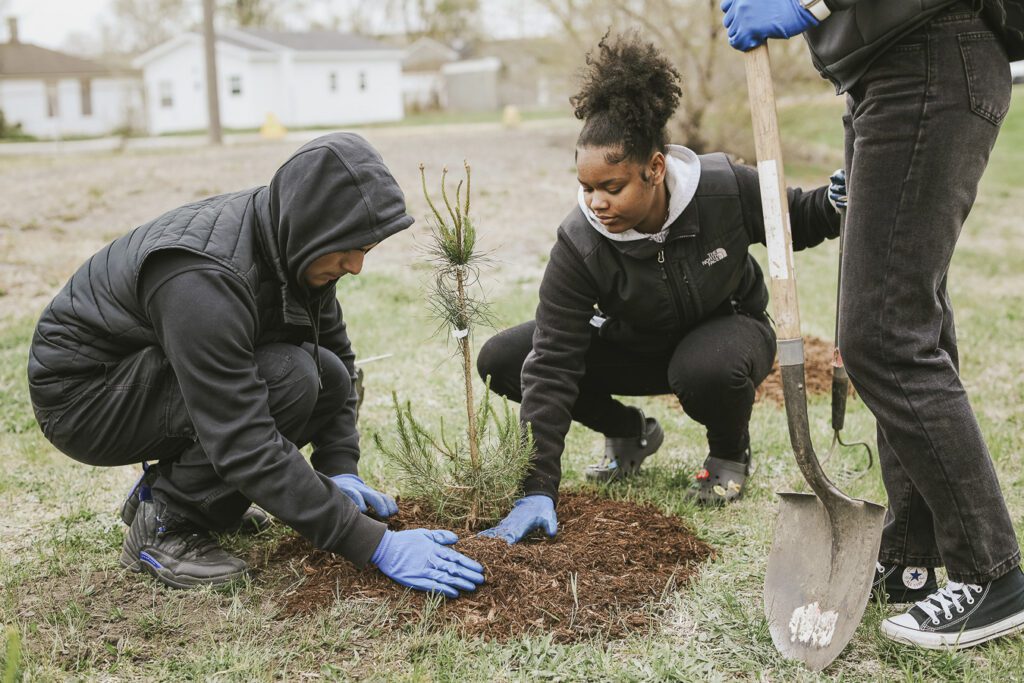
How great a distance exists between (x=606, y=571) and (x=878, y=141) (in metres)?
1.42

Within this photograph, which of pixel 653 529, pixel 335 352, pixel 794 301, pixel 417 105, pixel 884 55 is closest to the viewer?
pixel 884 55

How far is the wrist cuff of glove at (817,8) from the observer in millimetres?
2309

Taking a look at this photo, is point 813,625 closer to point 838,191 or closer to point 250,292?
point 838,191


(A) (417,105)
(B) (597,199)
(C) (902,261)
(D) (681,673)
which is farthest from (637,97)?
(A) (417,105)

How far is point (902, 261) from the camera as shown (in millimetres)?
2314

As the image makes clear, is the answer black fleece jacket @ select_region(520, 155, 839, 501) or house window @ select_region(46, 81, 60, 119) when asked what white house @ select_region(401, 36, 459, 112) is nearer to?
house window @ select_region(46, 81, 60, 119)

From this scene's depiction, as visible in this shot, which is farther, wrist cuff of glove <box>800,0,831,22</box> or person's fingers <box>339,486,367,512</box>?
person's fingers <box>339,486,367,512</box>

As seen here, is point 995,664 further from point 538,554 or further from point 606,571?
point 538,554

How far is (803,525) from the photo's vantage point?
2.71m

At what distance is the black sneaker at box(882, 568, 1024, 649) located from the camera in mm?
2480

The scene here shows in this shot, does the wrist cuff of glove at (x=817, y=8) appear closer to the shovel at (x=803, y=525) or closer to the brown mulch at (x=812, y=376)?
the shovel at (x=803, y=525)

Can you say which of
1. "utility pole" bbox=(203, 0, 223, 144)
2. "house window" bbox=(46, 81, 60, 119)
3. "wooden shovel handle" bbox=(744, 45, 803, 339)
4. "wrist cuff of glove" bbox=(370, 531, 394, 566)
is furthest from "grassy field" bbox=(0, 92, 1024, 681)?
"house window" bbox=(46, 81, 60, 119)

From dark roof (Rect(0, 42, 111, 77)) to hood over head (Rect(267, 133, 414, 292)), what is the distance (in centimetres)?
4271

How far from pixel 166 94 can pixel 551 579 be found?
1544 inches
